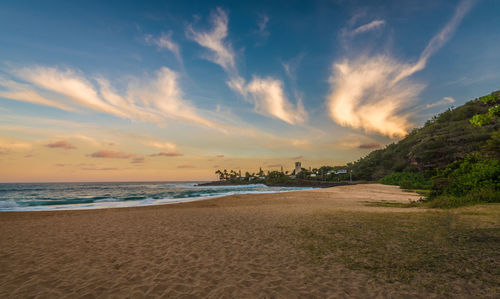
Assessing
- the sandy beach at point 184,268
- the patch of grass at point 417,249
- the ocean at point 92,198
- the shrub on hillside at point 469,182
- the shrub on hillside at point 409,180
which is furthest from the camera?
the shrub on hillside at point 409,180

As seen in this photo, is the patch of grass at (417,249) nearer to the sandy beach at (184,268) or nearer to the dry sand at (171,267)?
the sandy beach at (184,268)

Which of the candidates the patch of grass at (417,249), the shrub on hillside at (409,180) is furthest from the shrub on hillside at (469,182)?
the shrub on hillside at (409,180)

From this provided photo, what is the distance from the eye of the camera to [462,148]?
64625 mm

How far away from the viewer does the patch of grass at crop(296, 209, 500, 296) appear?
5.07 metres

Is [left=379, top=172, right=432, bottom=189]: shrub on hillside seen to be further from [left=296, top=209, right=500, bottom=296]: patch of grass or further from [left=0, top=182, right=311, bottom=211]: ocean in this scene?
[left=296, top=209, right=500, bottom=296]: patch of grass

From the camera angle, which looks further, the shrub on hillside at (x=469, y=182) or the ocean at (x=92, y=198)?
the ocean at (x=92, y=198)

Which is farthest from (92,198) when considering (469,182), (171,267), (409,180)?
(409,180)

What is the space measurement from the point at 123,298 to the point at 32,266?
160 inches

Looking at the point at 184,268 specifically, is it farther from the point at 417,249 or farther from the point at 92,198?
the point at 92,198

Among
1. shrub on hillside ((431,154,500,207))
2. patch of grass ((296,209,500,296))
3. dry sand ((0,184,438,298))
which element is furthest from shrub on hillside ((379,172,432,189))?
dry sand ((0,184,438,298))

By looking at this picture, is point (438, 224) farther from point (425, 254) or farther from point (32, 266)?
point (32, 266)

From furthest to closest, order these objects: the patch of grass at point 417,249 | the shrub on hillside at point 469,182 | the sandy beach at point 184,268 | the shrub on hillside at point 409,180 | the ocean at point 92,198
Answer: the shrub on hillside at point 409,180 < the ocean at point 92,198 < the shrub on hillside at point 469,182 < the patch of grass at point 417,249 < the sandy beach at point 184,268

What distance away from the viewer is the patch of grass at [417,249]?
5066 millimetres

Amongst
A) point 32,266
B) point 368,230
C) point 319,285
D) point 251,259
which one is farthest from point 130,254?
point 368,230
